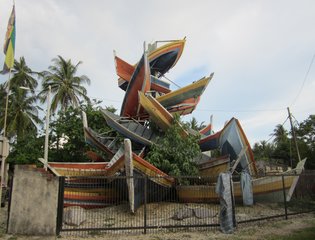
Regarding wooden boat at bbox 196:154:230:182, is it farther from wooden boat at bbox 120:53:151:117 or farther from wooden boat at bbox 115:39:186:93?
wooden boat at bbox 115:39:186:93

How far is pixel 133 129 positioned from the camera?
22.3 m

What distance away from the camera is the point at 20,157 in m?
32.4

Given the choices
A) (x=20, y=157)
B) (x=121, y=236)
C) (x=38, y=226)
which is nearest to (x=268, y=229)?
(x=121, y=236)

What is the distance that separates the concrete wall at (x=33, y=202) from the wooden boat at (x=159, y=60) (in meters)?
14.7

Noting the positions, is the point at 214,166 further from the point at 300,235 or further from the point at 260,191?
the point at 300,235

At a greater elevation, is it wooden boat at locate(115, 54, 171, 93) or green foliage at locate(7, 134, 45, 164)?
wooden boat at locate(115, 54, 171, 93)

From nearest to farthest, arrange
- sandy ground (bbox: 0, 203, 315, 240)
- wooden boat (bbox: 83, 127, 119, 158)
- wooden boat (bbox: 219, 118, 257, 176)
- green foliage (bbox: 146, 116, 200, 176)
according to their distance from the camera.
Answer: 1. sandy ground (bbox: 0, 203, 315, 240)
2. green foliage (bbox: 146, 116, 200, 176)
3. wooden boat (bbox: 219, 118, 257, 176)
4. wooden boat (bbox: 83, 127, 119, 158)

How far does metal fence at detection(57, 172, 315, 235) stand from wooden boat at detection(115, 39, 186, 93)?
9743mm

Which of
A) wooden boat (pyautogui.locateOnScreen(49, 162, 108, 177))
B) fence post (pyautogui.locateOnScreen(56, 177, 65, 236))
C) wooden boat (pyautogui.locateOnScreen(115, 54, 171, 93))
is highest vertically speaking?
wooden boat (pyautogui.locateOnScreen(115, 54, 171, 93))

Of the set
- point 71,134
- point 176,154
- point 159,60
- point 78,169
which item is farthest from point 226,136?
point 71,134

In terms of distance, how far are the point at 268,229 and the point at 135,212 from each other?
583 centimetres

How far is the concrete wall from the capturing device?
10.6 meters

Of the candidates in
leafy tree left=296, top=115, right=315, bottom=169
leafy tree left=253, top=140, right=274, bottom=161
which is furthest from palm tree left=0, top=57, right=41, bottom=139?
leafy tree left=253, top=140, right=274, bottom=161

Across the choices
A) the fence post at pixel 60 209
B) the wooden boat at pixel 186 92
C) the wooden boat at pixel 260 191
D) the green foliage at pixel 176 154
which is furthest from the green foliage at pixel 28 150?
the fence post at pixel 60 209
